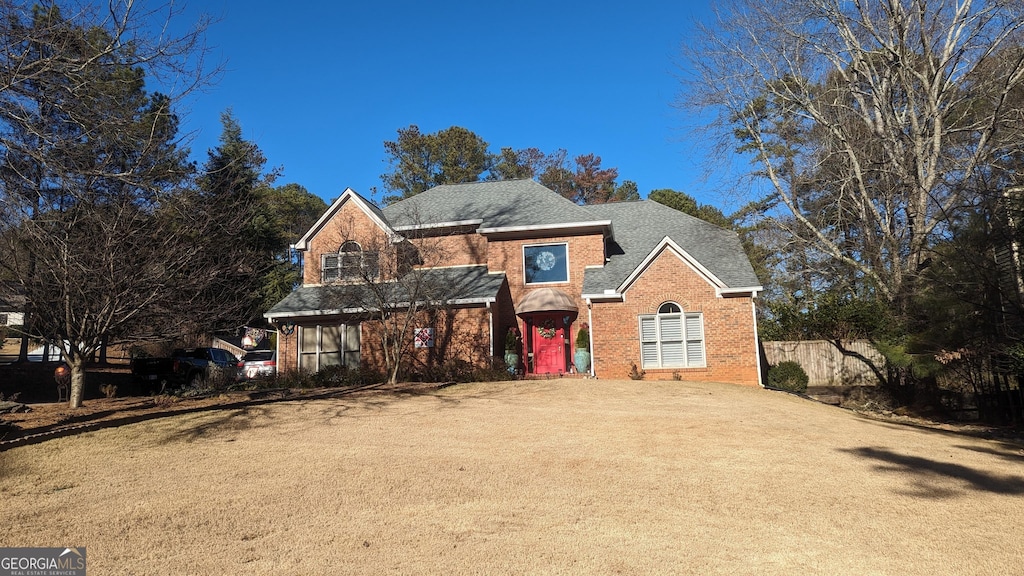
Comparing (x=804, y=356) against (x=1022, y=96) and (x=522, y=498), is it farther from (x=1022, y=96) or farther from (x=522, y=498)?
(x=522, y=498)

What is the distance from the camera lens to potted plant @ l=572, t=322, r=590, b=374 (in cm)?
1981

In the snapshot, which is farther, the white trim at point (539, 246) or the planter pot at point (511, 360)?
the white trim at point (539, 246)

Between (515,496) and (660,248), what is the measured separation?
1390 centimetres

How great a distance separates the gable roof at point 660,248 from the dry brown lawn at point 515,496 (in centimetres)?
812

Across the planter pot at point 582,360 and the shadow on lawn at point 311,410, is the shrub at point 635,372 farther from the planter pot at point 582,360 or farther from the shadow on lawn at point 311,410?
the shadow on lawn at point 311,410

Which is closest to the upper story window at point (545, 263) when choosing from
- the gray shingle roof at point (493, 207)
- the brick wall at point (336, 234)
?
the gray shingle roof at point (493, 207)

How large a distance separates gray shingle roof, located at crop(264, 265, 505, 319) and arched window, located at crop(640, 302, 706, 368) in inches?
207

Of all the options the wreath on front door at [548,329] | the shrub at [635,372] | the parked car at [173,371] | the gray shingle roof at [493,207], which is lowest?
the shrub at [635,372]

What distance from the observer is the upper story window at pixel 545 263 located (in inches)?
859

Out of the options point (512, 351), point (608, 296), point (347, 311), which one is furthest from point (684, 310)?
point (347, 311)

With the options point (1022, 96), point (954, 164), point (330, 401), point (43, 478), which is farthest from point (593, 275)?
point (43, 478)

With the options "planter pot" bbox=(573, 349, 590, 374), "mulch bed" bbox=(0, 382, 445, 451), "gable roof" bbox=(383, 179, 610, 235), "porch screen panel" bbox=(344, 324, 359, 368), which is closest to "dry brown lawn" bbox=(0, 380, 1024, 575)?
"mulch bed" bbox=(0, 382, 445, 451)

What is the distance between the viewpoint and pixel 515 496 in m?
6.78

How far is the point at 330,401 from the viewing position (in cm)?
1385
